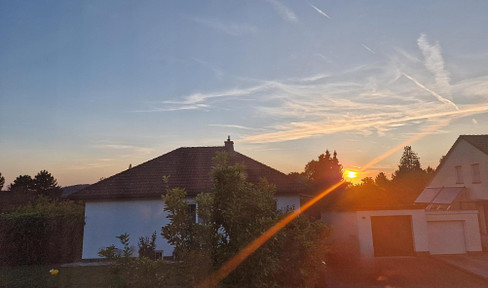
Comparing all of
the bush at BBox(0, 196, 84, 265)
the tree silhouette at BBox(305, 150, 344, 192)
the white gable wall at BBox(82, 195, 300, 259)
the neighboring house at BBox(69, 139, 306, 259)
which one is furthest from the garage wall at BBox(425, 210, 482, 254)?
the tree silhouette at BBox(305, 150, 344, 192)

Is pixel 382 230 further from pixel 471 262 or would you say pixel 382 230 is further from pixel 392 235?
pixel 471 262

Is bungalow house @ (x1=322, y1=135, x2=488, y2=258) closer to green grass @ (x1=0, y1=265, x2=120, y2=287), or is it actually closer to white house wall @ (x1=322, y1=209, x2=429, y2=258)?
white house wall @ (x1=322, y1=209, x2=429, y2=258)

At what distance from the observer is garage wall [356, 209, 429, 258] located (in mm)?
18453

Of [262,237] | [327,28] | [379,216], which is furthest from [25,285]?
[379,216]

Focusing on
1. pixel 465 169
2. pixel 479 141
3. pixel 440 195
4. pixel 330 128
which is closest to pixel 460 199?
pixel 440 195

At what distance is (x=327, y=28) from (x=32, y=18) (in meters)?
10.5

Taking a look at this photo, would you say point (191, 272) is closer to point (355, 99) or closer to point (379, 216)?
point (355, 99)

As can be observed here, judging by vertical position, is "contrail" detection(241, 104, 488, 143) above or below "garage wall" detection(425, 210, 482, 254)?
above

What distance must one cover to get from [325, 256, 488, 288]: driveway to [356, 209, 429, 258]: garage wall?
32.4 inches

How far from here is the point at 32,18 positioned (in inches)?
441

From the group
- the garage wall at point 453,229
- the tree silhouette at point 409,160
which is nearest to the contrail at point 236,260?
the garage wall at point 453,229

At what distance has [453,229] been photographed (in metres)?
19.0

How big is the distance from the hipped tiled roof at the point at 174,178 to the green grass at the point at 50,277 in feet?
14.5

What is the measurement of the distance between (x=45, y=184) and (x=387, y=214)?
53.0 m
